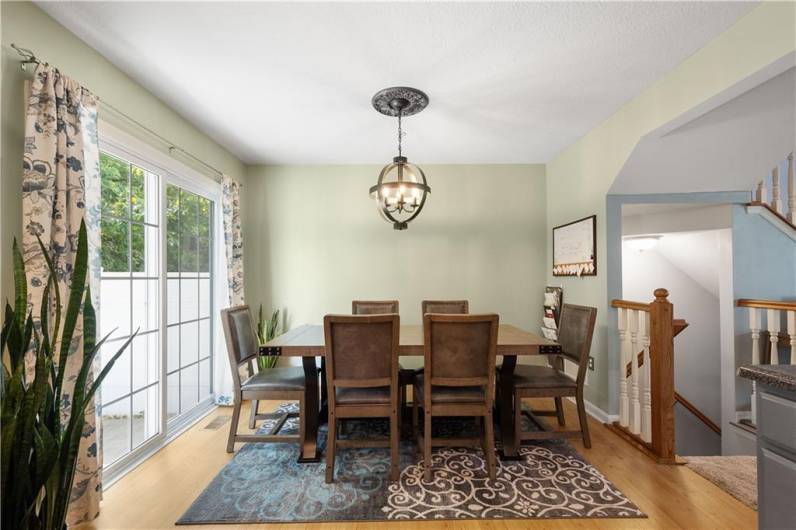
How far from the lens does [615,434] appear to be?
279cm

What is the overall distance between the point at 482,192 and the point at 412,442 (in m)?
2.80

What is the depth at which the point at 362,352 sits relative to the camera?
2.09 m

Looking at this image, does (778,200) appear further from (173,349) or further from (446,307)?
(173,349)

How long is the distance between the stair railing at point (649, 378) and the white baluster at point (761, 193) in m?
1.57

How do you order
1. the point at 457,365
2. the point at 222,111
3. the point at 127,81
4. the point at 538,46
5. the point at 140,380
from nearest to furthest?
the point at 538,46 < the point at 457,365 < the point at 127,81 < the point at 140,380 < the point at 222,111

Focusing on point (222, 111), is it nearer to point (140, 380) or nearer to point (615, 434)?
point (140, 380)

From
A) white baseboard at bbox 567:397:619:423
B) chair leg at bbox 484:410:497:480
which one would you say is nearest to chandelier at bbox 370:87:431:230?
chair leg at bbox 484:410:497:480

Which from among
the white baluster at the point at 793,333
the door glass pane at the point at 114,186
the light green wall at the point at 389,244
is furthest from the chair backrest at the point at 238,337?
the white baluster at the point at 793,333

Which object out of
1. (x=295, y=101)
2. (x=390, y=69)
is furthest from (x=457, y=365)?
(x=295, y=101)

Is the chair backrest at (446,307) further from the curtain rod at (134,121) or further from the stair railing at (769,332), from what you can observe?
the curtain rod at (134,121)

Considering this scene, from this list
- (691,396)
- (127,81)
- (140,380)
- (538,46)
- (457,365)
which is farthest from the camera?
(691,396)

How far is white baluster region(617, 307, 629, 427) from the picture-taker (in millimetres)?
2795

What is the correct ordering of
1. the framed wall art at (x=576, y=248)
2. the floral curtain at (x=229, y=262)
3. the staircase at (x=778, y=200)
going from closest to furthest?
the staircase at (x=778, y=200) < the framed wall art at (x=576, y=248) < the floral curtain at (x=229, y=262)

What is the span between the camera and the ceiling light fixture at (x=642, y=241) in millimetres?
3717
